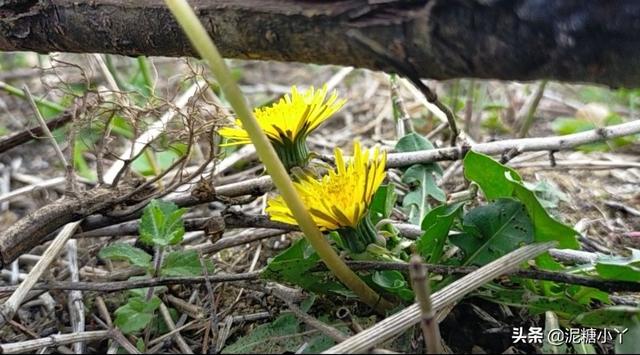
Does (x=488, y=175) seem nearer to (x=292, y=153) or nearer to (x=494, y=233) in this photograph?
(x=494, y=233)

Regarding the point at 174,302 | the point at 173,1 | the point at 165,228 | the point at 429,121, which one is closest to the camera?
the point at 173,1

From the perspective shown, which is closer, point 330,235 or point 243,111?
point 243,111

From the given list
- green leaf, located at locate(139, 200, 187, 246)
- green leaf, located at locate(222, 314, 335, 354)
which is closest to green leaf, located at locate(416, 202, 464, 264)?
green leaf, located at locate(222, 314, 335, 354)

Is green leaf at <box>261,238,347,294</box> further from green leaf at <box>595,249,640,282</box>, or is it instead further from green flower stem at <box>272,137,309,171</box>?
green leaf at <box>595,249,640,282</box>

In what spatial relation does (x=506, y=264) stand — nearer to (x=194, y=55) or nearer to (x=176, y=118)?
(x=194, y=55)

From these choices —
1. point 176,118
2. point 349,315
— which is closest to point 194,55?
point 176,118

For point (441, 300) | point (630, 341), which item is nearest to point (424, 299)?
point (441, 300)
